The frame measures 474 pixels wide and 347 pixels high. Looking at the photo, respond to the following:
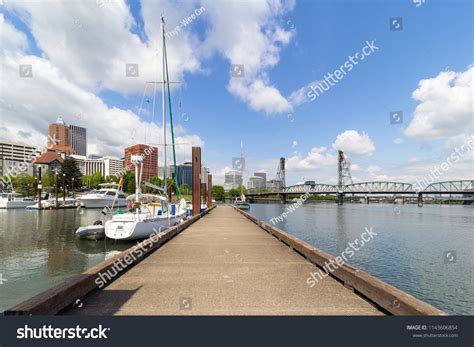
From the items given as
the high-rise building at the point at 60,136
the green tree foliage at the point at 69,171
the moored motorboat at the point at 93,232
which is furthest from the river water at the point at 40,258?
the high-rise building at the point at 60,136

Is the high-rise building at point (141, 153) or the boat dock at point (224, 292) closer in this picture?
the boat dock at point (224, 292)

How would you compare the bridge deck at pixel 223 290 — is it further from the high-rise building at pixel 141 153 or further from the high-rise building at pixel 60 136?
the high-rise building at pixel 60 136

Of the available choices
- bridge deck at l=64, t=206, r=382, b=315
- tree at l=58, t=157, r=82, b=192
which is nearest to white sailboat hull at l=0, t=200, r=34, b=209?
tree at l=58, t=157, r=82, b=192

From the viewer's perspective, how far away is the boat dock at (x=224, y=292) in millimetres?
4652

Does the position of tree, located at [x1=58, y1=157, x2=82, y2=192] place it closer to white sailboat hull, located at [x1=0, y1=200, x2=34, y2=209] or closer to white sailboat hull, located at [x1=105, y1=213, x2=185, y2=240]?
white sailboat hull, located at [x1=0, y1=200, x2=34, y2=209]

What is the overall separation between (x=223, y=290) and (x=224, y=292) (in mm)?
124

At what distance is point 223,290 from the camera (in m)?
5.83

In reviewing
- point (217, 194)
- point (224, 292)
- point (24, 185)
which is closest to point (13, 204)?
point (24, 185)

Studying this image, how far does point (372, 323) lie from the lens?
4.40 meters

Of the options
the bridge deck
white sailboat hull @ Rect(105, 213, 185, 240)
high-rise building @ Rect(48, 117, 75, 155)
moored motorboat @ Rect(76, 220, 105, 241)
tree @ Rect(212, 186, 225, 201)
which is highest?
high-rise building @ Rect(48, 117, 75, 155)

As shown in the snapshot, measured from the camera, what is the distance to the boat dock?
4652mm

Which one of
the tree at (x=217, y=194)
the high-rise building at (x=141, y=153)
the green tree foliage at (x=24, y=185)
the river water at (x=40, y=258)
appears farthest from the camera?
the tree at (x=217, y=194)

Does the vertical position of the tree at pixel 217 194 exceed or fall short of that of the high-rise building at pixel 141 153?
it falls short

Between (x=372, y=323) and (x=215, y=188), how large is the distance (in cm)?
15719
